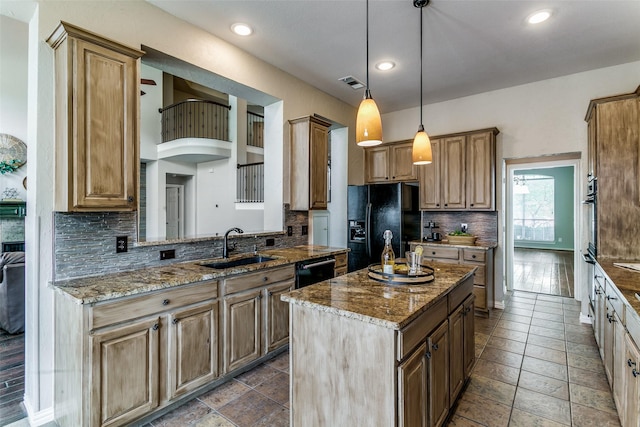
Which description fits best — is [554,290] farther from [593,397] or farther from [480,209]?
[593,397]

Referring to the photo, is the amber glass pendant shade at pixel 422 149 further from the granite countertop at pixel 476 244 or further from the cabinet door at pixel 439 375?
the granite countertop at pixel 476 244

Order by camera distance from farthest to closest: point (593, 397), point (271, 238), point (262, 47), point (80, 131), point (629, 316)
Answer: point (271, 238) → point (262, 47) → point (593, 397) → point (80, 131) → point (629, 316)

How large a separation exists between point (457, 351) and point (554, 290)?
14.0ft

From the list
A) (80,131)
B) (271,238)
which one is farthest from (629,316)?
(80,131)

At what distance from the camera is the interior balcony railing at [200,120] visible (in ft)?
24.2

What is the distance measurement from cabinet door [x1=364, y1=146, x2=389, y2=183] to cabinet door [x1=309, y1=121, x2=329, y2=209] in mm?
1465

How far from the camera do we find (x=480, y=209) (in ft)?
14.1

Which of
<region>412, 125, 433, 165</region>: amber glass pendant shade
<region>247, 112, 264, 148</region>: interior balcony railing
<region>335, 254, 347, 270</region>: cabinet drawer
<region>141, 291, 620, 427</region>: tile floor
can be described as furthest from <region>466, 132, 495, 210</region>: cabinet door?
<region>247, 112, 264, 148</region>: interior balcony railing

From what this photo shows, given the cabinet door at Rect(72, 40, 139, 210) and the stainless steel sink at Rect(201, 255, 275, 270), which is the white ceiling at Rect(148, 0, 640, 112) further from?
the stainless steel sink at Rect(201, 255, 275, 270)

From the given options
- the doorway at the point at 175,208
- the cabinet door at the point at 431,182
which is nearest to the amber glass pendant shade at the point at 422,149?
the cabinet door at the point at 431,182

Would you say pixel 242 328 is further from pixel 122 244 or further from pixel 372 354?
pixel 372 354

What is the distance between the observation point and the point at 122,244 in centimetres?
242

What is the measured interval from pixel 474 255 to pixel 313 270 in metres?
2.23

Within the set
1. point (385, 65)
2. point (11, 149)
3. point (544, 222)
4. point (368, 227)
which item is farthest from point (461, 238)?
point (544, 222)
